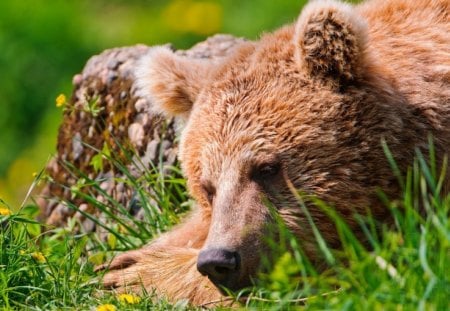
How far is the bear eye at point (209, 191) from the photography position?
6.00 meters

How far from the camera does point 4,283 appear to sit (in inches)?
223

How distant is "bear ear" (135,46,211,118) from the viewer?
21.6 feet

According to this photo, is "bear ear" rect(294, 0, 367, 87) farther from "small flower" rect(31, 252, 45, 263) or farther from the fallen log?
the fallen log

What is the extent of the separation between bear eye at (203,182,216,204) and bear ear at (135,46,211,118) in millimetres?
629

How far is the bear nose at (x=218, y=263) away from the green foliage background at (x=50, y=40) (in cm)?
716

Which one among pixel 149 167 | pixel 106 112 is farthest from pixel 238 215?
pixel 106 112

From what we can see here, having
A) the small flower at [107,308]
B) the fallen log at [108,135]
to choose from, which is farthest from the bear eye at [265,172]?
the fallen log at [108,135]

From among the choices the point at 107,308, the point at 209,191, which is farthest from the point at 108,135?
the point at 107,308

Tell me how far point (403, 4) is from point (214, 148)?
1.35 m

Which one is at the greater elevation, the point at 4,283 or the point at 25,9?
the point at 25,9

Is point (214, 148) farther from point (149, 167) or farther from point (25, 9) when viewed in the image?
point (25, 9)

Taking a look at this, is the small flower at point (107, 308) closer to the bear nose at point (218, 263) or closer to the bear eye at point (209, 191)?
the bear nose at point (218, 263)

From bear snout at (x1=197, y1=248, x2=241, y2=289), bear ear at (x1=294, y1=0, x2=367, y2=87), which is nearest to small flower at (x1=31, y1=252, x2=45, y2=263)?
bear snout at (x1=197, y1=248, x2=241, y2=289)

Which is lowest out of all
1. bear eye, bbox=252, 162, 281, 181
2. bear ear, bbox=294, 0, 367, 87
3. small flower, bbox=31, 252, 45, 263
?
small flower, bbox=31, 252, 45, 263
